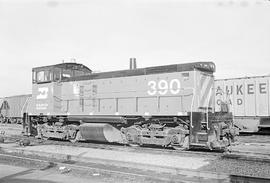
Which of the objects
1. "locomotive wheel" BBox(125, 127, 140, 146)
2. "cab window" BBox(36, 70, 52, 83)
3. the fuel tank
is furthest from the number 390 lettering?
"cab window" BBox(36, 70, 52, 83)

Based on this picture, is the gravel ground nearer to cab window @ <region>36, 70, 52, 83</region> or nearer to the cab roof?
the cab roof

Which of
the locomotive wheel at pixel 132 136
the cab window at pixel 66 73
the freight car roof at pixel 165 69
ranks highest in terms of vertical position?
the cab window at pixel 66 73

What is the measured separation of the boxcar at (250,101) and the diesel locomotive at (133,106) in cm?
606

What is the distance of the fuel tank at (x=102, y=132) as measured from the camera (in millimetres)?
13301

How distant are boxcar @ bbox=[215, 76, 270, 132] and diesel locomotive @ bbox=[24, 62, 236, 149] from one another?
6062 mm

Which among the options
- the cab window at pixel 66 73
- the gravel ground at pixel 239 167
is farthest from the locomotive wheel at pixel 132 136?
the cab window at pixel 66 73

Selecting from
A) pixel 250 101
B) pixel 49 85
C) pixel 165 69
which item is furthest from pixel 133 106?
pixel 250 101

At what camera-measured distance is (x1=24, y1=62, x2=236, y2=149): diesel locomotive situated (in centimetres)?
1136

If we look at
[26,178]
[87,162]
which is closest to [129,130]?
[87,162]

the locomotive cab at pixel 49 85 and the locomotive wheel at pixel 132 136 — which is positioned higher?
the locomotive cab at pixel 49 85

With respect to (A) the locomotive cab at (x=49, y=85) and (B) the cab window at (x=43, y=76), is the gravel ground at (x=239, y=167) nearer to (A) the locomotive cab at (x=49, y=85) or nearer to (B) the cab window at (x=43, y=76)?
(A) the locomotive cab at (x=49, y=85)

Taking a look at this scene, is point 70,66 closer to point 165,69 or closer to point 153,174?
point 165,69

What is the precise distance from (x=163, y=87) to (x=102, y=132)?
3.37 metres

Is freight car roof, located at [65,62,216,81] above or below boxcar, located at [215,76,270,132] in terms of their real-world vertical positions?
above
